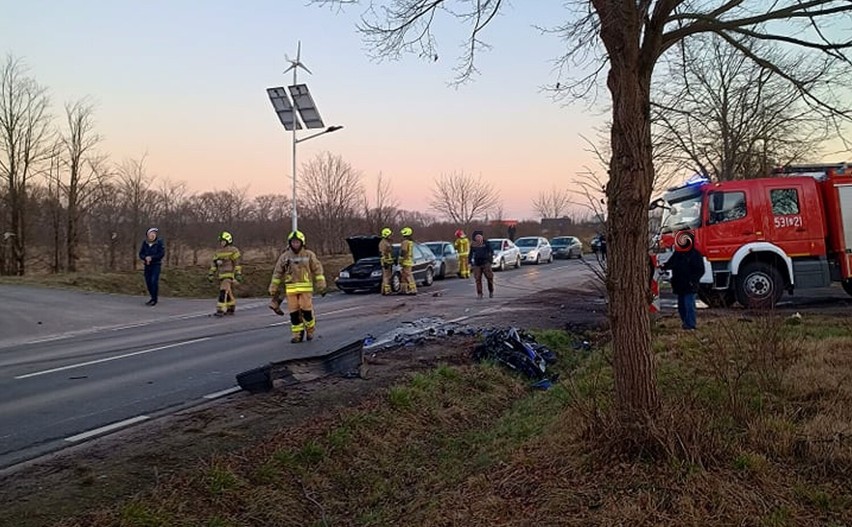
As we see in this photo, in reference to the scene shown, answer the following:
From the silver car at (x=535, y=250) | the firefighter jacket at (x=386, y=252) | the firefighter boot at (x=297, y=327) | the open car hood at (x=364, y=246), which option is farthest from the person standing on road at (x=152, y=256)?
the silver car at (x=535, y=250)

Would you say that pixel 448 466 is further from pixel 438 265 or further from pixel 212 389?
pixel 438 265

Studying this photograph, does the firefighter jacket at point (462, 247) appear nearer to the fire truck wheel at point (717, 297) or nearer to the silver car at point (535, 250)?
the silver car at point (535, 250)

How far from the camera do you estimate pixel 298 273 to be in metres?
11.1

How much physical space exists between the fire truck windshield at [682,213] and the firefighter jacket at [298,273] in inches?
289

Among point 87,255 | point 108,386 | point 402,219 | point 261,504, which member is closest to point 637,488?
point 261,504

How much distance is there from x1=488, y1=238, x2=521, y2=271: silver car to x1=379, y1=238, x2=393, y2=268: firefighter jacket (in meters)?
14.6

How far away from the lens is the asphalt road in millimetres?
6711

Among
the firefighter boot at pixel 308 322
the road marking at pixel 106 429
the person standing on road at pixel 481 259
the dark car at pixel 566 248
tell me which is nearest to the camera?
the road marking at pixel 106 429

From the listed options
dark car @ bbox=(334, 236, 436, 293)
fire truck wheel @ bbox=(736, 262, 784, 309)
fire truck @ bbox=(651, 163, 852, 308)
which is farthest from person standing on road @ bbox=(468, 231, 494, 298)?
fire truck wheel @ bbox=(736, 262, 784, 309)

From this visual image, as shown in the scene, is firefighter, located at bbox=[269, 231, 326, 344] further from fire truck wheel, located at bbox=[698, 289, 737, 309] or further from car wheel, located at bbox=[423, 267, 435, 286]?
car wheel, located at bbox=[423, 267, 435, 286]

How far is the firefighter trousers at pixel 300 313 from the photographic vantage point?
36.3ft

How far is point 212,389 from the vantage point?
7883 millimetres

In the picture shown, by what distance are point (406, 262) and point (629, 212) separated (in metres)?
16.3

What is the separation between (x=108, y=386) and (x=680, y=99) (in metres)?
7.76
